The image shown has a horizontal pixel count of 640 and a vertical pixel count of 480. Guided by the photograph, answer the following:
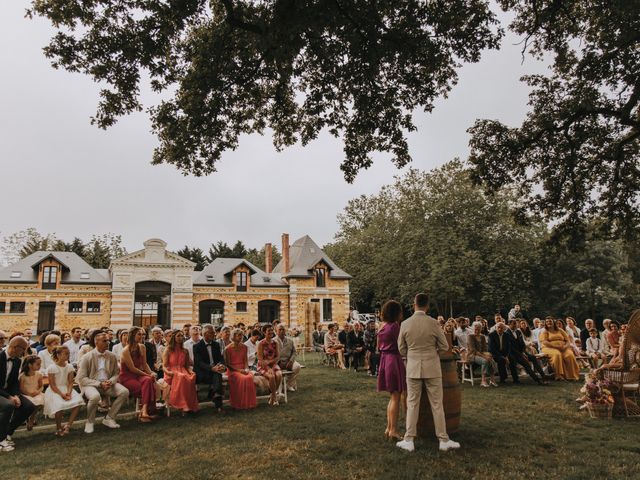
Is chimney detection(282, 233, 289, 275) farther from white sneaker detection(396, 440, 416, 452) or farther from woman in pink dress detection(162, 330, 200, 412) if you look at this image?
white sneaker detection(396, 440, 416, 452)

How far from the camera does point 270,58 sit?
730 cm

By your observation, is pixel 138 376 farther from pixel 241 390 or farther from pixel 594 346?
pixel 594 346

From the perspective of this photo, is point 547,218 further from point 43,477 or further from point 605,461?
point 43,477

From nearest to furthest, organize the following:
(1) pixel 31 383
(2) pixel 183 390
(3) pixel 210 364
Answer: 1. (1) pixel 31 383
2. (2) pixel 183 390
3. (3) pixel 210 364

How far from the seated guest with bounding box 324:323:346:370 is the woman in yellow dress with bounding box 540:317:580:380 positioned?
627 cm

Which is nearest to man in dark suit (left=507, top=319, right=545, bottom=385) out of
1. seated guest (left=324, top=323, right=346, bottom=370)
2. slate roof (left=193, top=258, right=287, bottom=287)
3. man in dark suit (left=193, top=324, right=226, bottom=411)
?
seated guest (left=324, top=323, right=346, bottom=370)

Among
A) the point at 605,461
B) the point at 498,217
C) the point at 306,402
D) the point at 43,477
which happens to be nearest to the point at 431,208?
the point at 498,217

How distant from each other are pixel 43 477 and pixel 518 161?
521 inches

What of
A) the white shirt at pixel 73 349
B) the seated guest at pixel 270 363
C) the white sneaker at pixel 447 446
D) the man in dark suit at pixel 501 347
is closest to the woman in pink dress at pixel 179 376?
the seated guest at pixel 270 363

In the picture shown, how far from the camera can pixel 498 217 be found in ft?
97.9

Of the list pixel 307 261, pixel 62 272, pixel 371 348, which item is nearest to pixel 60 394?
pixel 371 348

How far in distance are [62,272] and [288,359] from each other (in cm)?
2329

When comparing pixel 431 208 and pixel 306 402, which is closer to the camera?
pixel 306 402

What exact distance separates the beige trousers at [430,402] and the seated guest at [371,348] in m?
7.22
